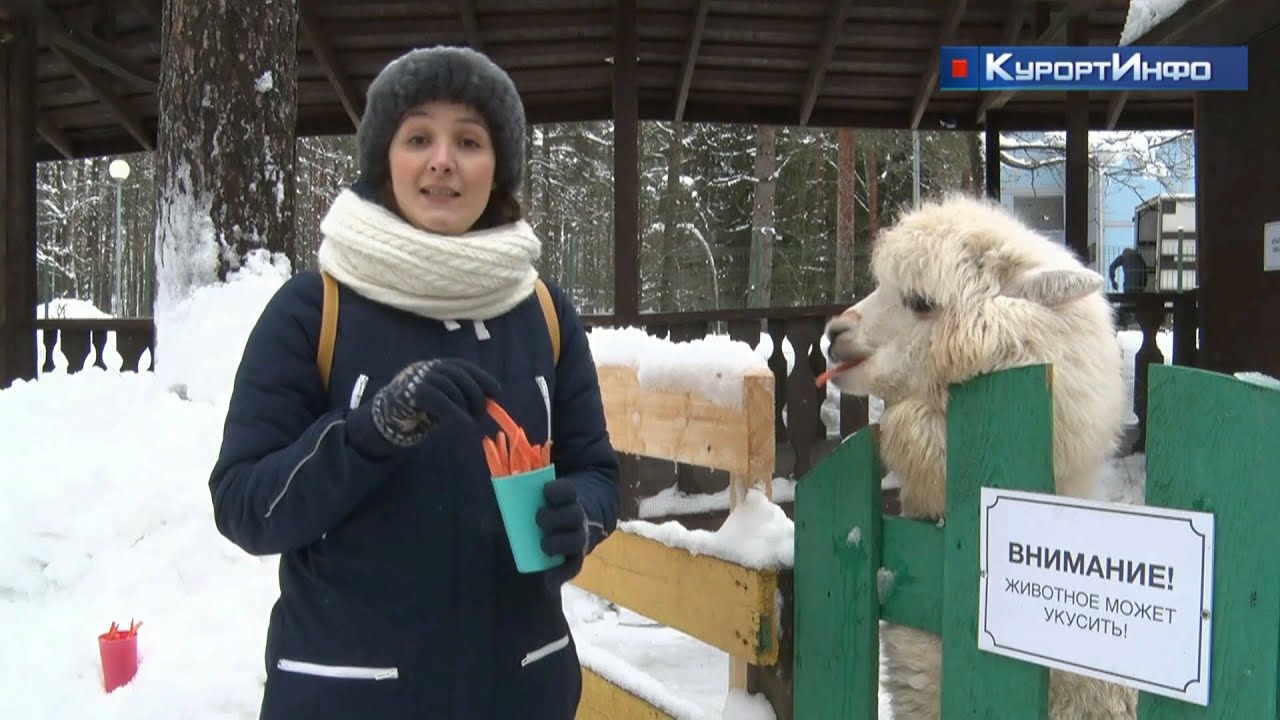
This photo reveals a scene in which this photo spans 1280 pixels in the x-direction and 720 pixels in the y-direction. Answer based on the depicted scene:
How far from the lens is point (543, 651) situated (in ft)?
5.43

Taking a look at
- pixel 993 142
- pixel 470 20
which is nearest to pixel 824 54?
pixel 993 142

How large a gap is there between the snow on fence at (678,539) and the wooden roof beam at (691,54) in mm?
5104

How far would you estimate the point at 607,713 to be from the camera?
2.71 metres

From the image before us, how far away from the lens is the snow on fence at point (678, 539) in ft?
6.73

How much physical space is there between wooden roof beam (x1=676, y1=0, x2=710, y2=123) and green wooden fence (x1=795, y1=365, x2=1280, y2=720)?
6168 millimetres

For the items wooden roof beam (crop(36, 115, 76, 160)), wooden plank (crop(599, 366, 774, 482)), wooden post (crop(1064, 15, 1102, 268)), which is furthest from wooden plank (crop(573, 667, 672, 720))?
wooden roof beam (crop(36, 115, 76, 160))

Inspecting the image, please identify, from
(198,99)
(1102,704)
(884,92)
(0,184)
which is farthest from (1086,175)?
(0,184)

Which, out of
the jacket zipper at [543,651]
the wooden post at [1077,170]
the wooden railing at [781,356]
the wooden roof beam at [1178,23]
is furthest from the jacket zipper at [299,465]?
the wooden post at [1077,170]

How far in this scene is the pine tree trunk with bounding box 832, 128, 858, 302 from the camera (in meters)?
21.1

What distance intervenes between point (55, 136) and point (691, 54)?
270 inches

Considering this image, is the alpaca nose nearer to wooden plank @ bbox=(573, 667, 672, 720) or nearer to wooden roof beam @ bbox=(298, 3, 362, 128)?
wooden plank @ bbox=(573, 667, 672, 720)

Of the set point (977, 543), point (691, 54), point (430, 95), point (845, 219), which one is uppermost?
point (845, 219)

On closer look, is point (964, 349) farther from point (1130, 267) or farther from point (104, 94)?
point (1130, 267)

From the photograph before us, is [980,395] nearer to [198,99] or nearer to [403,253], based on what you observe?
[403,253]
